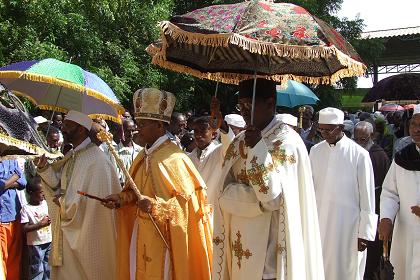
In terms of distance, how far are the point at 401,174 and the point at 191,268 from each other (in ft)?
7.59

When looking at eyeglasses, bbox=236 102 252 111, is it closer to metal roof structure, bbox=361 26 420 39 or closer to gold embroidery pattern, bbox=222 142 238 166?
gold embroidery pattern, bbox=222 142 238 166

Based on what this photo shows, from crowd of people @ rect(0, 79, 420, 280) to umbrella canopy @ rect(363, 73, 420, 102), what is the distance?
120 cm

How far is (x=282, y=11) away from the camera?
174 inches

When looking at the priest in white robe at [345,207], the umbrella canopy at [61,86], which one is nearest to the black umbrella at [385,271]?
the priest in white robe at [345,207]

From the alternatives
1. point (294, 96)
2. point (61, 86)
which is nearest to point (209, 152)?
point (61, 86)

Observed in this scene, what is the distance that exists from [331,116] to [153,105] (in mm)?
2818

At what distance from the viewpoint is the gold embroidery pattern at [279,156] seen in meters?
4.61

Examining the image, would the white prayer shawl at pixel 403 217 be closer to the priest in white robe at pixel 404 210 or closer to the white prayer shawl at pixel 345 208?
the priest in white robe at pixel 404 210

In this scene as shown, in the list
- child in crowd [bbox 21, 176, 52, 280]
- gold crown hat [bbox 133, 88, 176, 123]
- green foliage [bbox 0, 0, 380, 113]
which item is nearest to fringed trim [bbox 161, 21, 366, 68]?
gold crown hat [bbox 133, 88, 176, 123]

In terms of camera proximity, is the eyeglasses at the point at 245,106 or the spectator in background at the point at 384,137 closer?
the eyeglasses at the point at 245,106

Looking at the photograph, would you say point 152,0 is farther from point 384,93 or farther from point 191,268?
point 191,268

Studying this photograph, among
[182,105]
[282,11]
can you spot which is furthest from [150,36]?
[282,11]

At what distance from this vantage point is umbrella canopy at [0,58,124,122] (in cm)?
578

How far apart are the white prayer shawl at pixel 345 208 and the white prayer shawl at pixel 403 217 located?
807 millimetres
